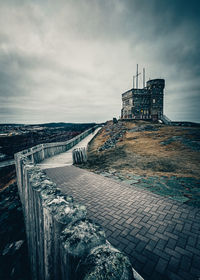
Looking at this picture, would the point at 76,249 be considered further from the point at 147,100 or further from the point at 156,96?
the point at 156,96

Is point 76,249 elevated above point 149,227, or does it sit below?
above

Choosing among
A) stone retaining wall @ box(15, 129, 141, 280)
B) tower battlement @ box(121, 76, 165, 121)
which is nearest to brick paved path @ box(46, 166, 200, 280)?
stone retaining wall @ box(15, 129, 141, 280)

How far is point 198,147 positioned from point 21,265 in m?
13.3

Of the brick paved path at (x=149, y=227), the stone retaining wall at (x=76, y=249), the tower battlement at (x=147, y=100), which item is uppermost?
the tower battlement at (x=147, y=100)

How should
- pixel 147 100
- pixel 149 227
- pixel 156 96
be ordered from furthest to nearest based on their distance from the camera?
pixel 147 100, pixel 156 96, pixel 149 227

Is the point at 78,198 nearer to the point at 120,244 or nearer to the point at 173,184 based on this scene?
the point at 120,244

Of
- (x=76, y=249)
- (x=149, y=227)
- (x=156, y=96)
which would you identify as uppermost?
(x=156, y=96)

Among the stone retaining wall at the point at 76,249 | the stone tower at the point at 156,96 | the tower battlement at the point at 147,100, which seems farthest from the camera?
the stone tower at the point at 156,96

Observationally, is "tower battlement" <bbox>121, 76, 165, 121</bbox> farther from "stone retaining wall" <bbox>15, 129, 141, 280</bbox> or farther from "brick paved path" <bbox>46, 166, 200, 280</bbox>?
"stone retaining wall" <bbox>15, 129, 141, 280</bbox>

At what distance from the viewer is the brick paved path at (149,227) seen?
241 centimetres

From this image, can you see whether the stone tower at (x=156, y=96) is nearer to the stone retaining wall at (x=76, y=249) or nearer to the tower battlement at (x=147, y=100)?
the tower battlement at (x=147, y=100)

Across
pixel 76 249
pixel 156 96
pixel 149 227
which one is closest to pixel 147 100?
pixel 156 96

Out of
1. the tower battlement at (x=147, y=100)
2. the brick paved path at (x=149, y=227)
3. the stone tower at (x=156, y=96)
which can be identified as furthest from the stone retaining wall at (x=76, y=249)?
the stone tower at (x=156, y=96)

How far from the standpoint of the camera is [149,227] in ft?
10.9
